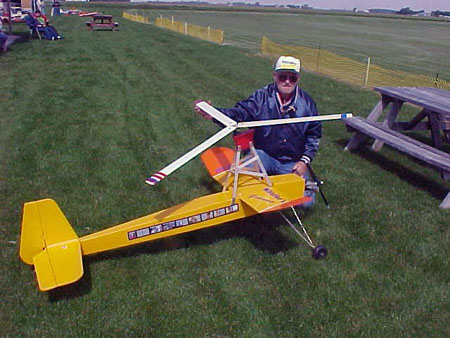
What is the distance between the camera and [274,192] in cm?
500

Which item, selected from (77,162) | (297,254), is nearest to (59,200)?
(77,162)

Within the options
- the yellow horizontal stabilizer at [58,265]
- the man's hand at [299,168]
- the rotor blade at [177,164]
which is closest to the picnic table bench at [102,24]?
the man's hand at [299,168]

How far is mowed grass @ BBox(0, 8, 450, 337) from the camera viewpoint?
12.8ft

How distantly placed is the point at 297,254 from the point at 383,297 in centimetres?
102

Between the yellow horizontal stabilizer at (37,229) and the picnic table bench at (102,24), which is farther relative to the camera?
the picnic table bench at (102,24)

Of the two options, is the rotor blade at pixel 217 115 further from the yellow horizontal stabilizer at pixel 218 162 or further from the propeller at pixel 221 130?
the yellow horizontal stabilizer at pixel 218 162

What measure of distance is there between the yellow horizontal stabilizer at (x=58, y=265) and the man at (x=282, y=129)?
259cm

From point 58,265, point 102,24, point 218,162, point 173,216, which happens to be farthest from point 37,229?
point 102,24

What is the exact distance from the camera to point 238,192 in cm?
499

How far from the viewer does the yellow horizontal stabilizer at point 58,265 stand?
368 cm

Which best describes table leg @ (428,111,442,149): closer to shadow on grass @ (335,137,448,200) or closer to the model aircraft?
shadow on grass @ (335,137,448,200)

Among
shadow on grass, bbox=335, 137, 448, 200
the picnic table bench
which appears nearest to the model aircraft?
shadow on grass, bbox=335, 137, 448, 200

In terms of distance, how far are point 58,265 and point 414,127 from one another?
7533mm

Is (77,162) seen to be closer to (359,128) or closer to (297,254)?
(297,254)
